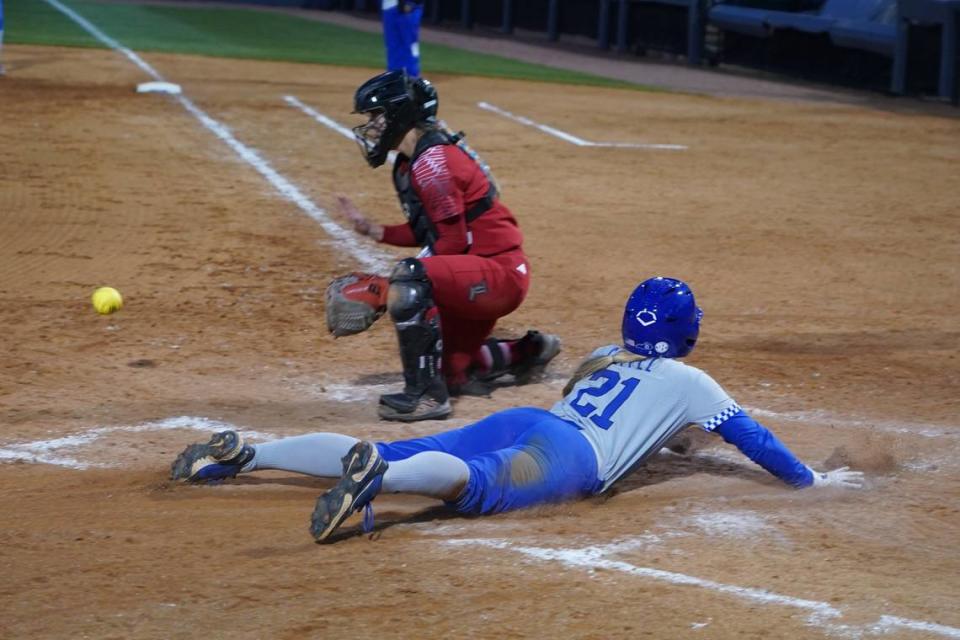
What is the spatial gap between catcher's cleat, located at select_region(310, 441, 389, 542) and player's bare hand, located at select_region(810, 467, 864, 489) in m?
1.66

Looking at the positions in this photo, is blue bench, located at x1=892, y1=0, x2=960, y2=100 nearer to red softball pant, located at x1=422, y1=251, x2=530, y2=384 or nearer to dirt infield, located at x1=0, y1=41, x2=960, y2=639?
dirt infield, located at x1=0, y1=41, x2=960, y2=639

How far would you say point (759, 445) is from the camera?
4.65m

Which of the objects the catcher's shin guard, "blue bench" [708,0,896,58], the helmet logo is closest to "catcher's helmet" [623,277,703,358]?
the helmet logo

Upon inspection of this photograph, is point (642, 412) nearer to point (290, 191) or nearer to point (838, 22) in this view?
point (290, 191)

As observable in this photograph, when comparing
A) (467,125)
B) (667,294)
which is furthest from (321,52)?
(667,294)

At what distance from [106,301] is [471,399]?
2.23 metres

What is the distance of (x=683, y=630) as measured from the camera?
144 inches

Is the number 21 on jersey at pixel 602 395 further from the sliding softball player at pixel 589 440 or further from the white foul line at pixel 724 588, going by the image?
the white foul line at pixel 724 588

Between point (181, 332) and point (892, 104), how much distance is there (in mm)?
13084

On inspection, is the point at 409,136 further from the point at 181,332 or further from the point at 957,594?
the point at 957,594

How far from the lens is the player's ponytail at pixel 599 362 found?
484 centimetres

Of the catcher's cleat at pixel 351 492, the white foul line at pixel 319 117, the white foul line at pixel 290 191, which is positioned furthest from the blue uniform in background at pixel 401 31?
the catcher's cleat at pixel 351 492

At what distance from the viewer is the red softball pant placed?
570 centimetres

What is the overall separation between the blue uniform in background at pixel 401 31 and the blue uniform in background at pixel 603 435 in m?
11.8
